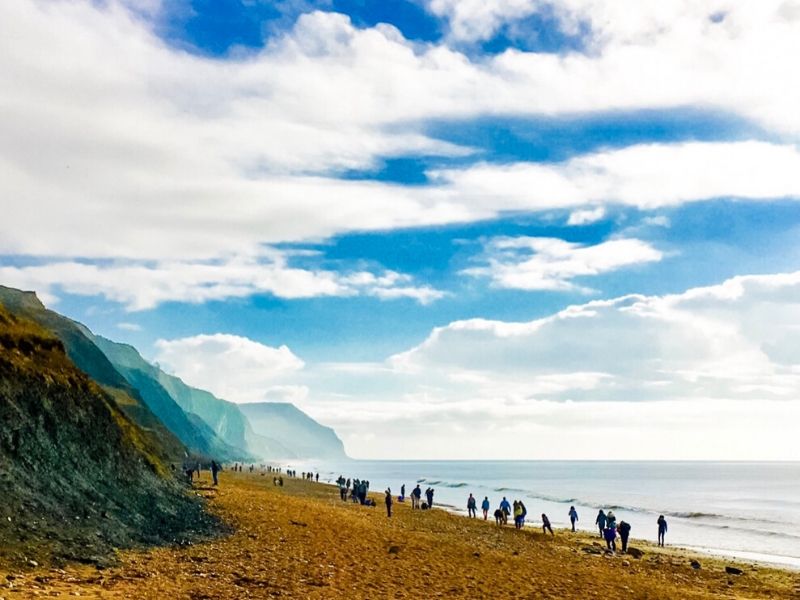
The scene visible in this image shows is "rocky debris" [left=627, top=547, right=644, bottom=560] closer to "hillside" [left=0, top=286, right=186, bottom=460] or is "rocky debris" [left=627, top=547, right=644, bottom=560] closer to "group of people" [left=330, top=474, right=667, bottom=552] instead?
"group of people" [left=330, top=474, right=667, bottom=552]

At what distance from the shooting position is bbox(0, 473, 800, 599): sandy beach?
1730 centimetres

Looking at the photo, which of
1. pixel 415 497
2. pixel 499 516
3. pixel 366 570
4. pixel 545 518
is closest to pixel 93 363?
pixel 415 497

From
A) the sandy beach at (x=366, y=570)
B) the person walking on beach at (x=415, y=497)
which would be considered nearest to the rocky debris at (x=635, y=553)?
the sandy beach at (x=366, y=570)

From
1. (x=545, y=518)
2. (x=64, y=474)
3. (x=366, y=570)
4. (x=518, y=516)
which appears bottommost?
(x=366, y=570)

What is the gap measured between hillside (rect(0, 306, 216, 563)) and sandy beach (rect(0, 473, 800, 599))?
5.06ft

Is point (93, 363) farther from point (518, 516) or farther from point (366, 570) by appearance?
point (366, 570)

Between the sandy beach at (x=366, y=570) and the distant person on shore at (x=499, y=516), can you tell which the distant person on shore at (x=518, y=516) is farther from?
the sandy beach at (x=366, y=570)

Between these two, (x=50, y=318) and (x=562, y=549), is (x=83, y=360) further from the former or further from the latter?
(x=562, y=549)

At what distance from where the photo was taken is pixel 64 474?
2552 cm

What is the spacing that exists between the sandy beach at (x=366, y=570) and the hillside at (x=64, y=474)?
154cm

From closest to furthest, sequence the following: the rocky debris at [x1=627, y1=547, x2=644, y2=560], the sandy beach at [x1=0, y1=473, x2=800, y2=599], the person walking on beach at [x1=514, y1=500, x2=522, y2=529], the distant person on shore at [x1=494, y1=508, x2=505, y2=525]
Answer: the sandy beach at [x1=0, y1=473, x2=800, y2=599], the rocky debris at [x1=627, y1=547, x2=644, y2=560], the person walking on beach at [x1=514, y1=500, x2=522, y2=529], the distant person on shore at [x1=494, y1=508, x2=505, y2=525]

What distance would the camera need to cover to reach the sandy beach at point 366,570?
17297 millimetres

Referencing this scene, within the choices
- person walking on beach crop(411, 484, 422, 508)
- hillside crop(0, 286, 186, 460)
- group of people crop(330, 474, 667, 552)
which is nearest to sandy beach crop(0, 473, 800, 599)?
group of people crop(330, 474, 667, 552)

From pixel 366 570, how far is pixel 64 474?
40.7 feet
